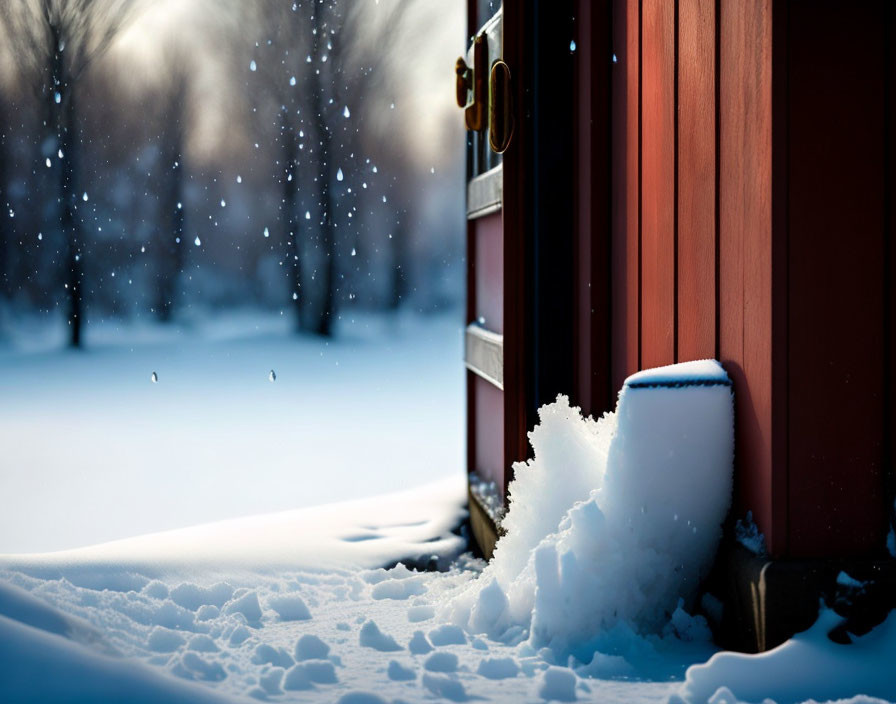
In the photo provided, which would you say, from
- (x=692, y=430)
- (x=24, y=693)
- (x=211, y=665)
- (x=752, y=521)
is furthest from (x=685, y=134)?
(x=24, y=693)

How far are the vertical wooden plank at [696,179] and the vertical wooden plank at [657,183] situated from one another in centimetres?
7

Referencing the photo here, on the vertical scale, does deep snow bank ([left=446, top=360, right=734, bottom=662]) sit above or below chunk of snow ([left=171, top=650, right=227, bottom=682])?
above

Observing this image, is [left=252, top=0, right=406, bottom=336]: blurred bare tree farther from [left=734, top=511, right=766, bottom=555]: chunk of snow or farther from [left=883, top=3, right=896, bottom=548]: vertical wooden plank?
[left=734, top=511, right=766, bottom=555]: chunk of snow

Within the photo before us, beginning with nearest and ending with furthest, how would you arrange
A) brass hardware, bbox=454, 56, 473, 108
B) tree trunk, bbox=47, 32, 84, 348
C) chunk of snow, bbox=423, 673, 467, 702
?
1. chunk of snow, bbox=423, 673, 467, 702
2. brass hardware, bbox=454, 56, 473, 108
3. tree trunk, bbox=47, 32, 84, 348

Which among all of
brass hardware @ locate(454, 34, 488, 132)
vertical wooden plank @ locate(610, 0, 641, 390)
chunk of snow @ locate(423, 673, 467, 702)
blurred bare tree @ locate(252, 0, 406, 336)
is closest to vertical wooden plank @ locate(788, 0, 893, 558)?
chunk of snow @ locate(423, 673, 467, 702)

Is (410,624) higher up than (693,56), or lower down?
lower down

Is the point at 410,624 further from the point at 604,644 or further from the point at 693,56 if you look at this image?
the point at 693,56

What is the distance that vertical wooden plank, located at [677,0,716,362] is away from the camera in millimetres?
2279

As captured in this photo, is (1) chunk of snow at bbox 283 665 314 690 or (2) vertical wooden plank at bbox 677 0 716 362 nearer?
(1) chunk of snow at bbox 283 665 314 690

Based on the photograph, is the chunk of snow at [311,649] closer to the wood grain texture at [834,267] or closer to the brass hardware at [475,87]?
the wood grain texture at [834,267]

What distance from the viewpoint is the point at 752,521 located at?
209 centimetres

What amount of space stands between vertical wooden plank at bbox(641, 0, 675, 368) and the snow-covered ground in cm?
358

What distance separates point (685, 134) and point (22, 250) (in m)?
14.6

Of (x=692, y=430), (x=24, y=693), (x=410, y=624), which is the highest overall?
(x=692, y=430)
